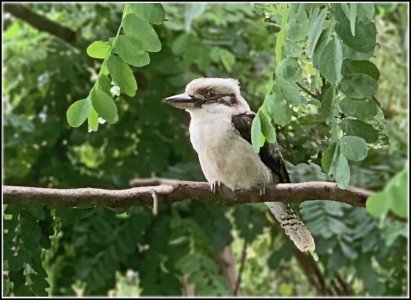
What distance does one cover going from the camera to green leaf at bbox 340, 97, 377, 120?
0.70 m

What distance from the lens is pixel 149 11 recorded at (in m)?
0.72

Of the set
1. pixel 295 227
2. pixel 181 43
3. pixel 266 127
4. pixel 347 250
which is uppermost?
pixel 181 43

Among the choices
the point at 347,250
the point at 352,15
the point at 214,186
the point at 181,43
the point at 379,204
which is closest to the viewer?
the point at 379,204

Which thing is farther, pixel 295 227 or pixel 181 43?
pixel 181 43

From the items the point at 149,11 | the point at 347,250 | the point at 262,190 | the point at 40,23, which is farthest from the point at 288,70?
the point at 40,23

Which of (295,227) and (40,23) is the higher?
(40,23)

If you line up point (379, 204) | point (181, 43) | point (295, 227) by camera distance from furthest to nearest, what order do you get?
1. point (181, 43)
2. point (295, 227)
3. point (379, 204)

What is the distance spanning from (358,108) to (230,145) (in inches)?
11.9

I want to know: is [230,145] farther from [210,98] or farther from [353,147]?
[353,147]

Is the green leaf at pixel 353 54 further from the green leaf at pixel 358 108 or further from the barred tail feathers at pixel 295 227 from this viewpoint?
the barred tail feathers at pixel 295 227

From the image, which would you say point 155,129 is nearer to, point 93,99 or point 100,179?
point 100,179

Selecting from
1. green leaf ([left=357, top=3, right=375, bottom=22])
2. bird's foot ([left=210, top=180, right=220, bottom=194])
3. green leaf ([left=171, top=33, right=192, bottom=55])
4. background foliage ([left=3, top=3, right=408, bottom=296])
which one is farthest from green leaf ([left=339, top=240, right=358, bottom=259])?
green leaf ([left=357, top=3, right=375, bottom=22])

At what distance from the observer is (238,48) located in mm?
1981

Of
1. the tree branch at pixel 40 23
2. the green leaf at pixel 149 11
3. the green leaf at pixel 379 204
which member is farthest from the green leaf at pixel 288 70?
the tree branch at pixel 40 23
